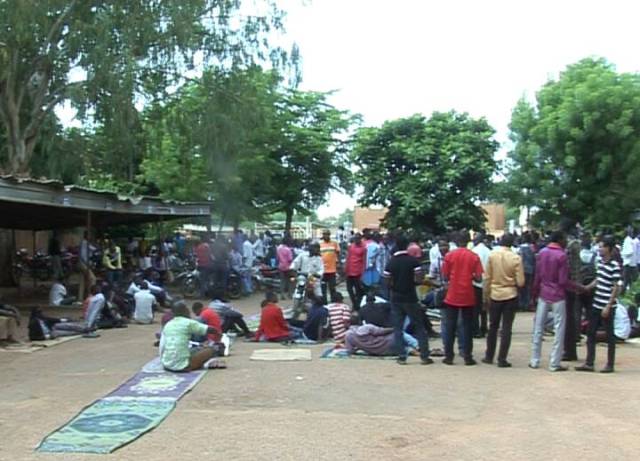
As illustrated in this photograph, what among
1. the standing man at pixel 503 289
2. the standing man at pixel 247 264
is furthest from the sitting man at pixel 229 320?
the standing man at pixel 247 264

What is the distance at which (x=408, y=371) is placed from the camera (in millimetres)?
10367

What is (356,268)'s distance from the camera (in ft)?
54.9

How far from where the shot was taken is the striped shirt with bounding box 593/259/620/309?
10328 millimetres

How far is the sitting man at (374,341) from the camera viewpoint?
38.2ft

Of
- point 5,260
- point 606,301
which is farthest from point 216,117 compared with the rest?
point 606,301

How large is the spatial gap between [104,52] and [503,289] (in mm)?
14094

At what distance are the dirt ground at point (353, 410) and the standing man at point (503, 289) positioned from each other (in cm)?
49

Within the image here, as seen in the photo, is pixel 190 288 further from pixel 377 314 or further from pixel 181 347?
pixel 181 347

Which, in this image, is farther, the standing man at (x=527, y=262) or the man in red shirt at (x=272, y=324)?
the standing man at (x=527, y=262)

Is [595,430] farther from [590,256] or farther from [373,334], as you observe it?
[590,256]

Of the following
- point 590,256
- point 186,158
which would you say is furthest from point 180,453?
point 186,158

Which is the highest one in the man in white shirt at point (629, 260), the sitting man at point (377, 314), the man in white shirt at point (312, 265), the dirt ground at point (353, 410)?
the man in white shirt at point (629, 260)

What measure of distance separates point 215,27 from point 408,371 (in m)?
15.6

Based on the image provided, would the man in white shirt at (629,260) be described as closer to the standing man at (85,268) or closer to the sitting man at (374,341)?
the sitting man at (374,341)
